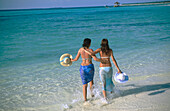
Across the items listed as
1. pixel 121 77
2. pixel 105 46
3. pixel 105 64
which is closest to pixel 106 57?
pixel 105 64

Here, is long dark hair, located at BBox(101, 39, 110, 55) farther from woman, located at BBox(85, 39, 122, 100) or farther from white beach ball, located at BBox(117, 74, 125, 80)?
white beach ball, located at BBox(117, 74, 125, 80)

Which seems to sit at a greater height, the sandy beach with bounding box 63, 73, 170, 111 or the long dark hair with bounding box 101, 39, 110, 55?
the long dark hair with bounding box 101, 39, 110, 55

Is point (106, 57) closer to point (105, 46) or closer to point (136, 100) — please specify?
point (105, 46)

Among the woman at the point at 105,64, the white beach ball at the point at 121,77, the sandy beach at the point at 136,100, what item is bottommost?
the sandy beach at the point at 136,100

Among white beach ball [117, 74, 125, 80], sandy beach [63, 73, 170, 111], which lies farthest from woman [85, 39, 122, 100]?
sandy beach [63, 73, 170, 111]

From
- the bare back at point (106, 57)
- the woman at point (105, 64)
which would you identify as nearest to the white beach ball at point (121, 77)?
the woman at point (105, 64)

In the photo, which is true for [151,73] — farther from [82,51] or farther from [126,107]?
[82,51]

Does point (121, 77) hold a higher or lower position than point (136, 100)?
higher

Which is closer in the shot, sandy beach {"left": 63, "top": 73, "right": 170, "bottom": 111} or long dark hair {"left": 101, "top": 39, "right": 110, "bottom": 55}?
long dark hair {"left": 101, "top": 39, "right": 110, "bottom": 55}

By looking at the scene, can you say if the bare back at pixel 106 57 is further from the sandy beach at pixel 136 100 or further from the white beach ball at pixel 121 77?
the sandy beach at pixel 136 100

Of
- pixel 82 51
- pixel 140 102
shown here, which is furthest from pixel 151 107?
pixel 82 51

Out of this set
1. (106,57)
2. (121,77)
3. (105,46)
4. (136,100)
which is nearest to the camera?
(105,46)

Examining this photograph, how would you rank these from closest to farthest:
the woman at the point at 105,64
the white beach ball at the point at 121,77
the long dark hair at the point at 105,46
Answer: the long dark hair at the point at 105,46 < the woman at the point at 105,64 < the white beach ball at the point at 121,77

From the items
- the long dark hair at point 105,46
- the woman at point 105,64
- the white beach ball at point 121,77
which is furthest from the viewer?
the white beach ball at point 121,77
